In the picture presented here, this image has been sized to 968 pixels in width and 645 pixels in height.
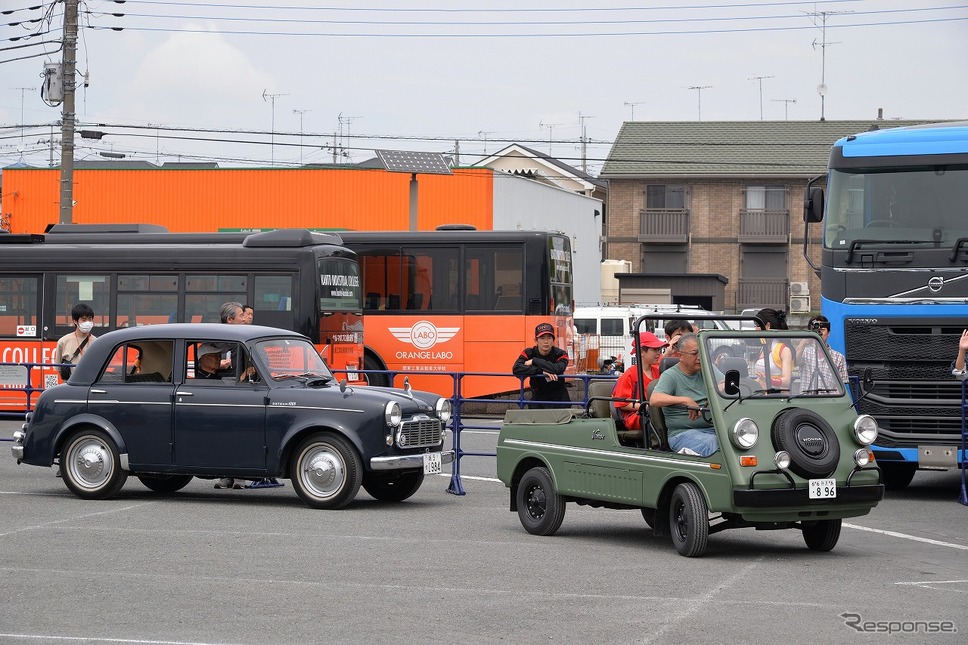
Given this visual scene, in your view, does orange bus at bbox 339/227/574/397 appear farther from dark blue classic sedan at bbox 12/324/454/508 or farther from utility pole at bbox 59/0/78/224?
dark blue classic sedan at bbox 12/324/454/508

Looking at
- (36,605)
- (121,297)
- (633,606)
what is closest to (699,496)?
(633,606)

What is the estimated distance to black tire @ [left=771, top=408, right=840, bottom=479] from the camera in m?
9.80

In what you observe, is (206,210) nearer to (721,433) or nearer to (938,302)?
(938,302)

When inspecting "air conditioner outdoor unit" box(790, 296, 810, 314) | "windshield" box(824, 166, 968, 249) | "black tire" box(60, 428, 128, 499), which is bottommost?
"black tire" box(60, 428, 128, 499)

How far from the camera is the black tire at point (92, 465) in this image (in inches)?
533

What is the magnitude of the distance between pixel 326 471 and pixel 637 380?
3571 millimetres

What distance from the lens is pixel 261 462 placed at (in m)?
13.0

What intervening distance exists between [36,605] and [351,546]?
300 centimetres

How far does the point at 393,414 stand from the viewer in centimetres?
1283

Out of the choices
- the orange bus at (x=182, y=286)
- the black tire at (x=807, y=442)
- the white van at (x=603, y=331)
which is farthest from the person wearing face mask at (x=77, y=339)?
the white van at (x=603, y=331)

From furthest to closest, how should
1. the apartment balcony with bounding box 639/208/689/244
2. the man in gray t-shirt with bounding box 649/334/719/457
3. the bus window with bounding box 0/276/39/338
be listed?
the apartment balcony with bounding box 639/208/689/244 → the bus window with bounding box 0/276/39/338 → the man in gray t-shirt with bounding box 649/334/719/457

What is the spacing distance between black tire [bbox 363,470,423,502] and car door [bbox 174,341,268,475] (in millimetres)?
1297

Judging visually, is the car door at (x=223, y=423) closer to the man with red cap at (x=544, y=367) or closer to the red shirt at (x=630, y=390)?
the man with red cap at (x=544, y=367)

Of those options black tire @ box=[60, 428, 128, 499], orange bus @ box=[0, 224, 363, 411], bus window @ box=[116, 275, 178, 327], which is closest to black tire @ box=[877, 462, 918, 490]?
black tire @ box=[60, 428, 128, 499]
